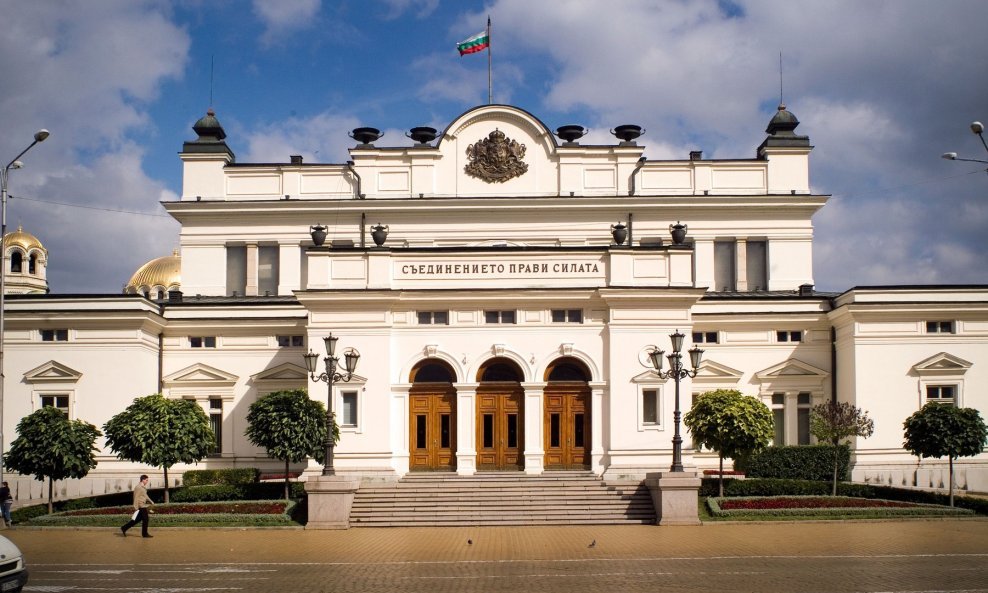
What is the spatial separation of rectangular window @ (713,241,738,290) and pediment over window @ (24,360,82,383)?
1146 inches

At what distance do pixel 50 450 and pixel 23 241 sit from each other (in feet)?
164

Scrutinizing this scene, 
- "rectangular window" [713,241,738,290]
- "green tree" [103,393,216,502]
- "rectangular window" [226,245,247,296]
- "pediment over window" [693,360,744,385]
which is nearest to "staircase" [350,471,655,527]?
"green tree" [103,393,216,502]

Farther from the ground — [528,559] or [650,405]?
[650,405]

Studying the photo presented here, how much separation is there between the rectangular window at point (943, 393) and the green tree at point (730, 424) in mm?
10280

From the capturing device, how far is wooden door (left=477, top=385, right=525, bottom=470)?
127 feet

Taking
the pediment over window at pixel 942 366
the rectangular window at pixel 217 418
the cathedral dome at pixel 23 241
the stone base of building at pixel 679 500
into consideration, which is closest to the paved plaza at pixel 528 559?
the stone base of building at pixel 679 500

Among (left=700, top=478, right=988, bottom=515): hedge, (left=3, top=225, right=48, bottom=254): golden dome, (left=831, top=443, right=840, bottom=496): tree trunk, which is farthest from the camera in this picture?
(left=3, top=225, right=48, bottom=254): golden dome

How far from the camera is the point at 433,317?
39250 mm

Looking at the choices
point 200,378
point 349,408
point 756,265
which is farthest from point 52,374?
point 756,265

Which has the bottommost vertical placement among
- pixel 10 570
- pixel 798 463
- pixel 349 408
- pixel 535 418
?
pixel 798 463

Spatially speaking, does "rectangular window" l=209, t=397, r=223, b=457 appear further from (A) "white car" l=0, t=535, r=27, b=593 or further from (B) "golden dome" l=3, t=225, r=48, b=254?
(B) "golden dome" l=3, t=225, r=48, b=254

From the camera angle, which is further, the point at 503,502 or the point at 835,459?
the point at 835,459

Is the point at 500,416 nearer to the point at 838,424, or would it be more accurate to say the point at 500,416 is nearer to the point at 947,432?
the point at 838,424

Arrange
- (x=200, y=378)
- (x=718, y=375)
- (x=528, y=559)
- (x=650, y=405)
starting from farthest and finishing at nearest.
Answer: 1. (x=200, y=378)
2. (x=718, y=375)
3. (x=650, y=405)
4. (x=528, y=559)
